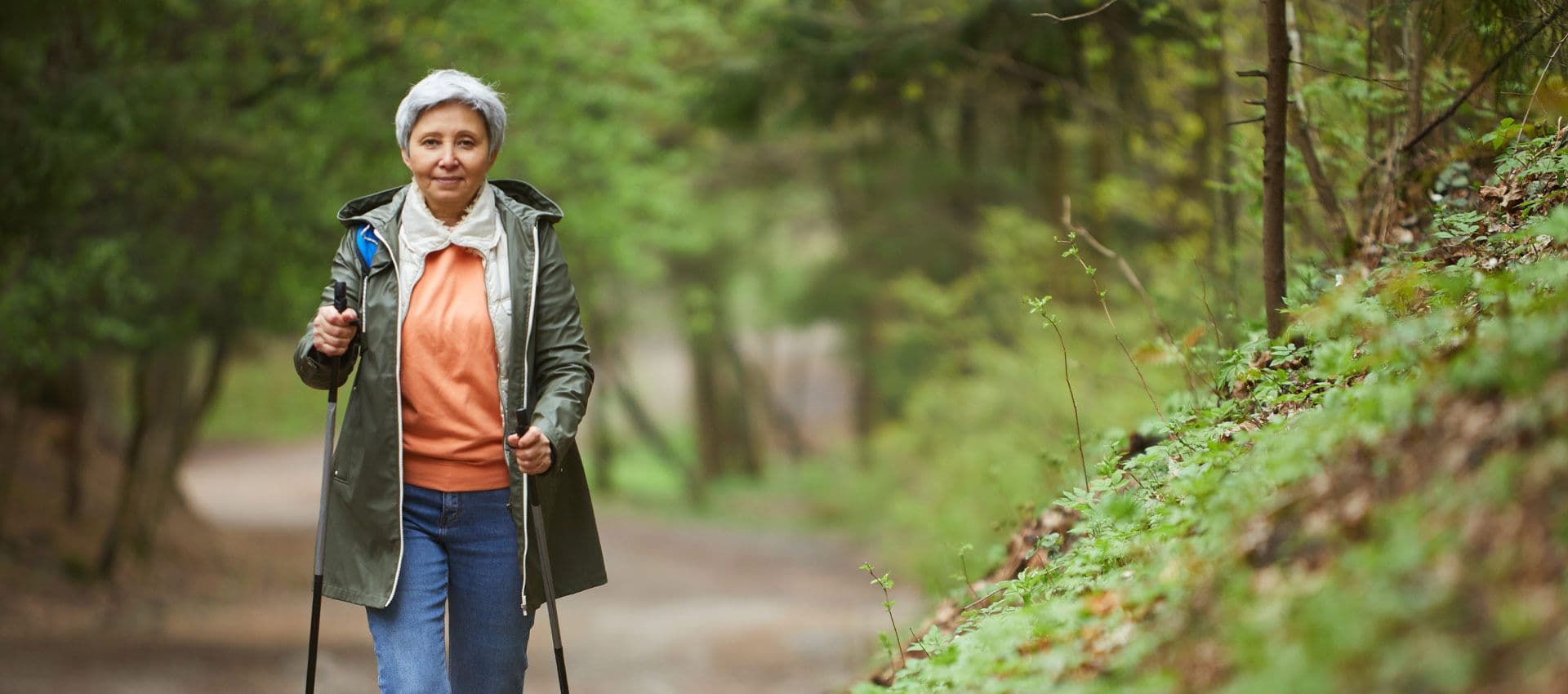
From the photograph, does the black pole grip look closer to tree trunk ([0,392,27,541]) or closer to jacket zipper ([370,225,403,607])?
jacket zipper ([370,225,403,607])

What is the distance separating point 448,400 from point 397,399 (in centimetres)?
13

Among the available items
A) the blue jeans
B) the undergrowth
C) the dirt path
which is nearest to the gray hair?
the blue jeans

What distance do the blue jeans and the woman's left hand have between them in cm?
23

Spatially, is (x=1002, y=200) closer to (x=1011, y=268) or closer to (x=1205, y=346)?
(x=1011, y=268)

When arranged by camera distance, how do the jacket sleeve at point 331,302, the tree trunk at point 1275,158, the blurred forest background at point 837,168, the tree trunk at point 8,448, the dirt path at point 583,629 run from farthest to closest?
the tree trunk at point 8,448 → the dirt path at point 583,629 → the blurred forest background at point 837,168 → the tree trunk at point 1275,158 → the jacket sleeve at point 331,302

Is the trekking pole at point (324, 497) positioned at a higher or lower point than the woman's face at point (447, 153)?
lower

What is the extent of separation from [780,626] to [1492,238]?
995cm

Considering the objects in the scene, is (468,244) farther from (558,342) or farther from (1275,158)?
(1275,158)

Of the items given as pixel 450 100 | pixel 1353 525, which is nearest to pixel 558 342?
pixel 450 100

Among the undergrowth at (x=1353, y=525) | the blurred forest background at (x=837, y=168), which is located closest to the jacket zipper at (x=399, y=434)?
the undergrowth at (x=1353, y=525)

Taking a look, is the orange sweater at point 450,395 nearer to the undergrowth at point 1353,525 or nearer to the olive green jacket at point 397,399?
the olive green jacket at point 397,399

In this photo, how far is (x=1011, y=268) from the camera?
46.6 ft

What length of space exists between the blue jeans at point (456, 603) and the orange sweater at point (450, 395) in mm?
58

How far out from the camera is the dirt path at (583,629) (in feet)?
32.3
